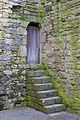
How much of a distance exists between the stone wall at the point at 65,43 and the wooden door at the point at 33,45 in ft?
1.47

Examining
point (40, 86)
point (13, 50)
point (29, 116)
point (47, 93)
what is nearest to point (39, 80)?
point (40, 86)

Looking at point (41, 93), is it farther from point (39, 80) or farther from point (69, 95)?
point (69, 95)

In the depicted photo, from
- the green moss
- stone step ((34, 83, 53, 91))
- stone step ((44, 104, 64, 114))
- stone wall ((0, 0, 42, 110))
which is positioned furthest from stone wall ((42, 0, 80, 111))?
stone wall ((0, 0, 42, 110))

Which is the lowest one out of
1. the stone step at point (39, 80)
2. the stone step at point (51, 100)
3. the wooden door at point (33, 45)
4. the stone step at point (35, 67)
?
the stone step at point (51, 100)

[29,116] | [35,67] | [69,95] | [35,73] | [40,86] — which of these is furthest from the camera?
[35,67]

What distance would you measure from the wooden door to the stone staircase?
1.44 ft

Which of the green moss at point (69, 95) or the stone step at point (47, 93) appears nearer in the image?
the green moss at point (69, 95)

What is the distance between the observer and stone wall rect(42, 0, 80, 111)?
5.62m

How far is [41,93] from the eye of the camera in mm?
5926

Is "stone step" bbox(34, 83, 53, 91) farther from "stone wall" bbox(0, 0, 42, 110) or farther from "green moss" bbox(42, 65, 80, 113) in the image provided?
"stone wall" bbox(0, 0, 42, 110)

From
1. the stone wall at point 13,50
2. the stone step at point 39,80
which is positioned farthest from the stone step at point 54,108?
the stone wall at point 13,50

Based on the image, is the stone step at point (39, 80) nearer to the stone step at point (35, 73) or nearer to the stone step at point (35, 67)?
the stone step at point (35, 73)

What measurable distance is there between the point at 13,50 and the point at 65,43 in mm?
1525

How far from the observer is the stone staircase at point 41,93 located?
5695mm
